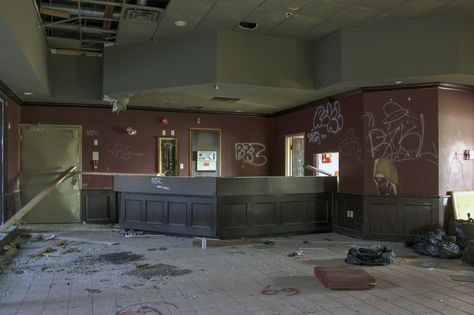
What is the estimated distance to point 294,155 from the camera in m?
9.88

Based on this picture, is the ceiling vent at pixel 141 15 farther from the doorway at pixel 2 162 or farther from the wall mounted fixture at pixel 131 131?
the wall mounted fixture at pixel 131 131

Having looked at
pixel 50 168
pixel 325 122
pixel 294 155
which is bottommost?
pixel 50 168

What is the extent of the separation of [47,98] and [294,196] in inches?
204

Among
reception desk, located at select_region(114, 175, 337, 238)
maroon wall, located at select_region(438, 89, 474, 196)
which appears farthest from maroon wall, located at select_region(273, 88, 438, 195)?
reception desk, located at select_region(114, 175, 337, 238)

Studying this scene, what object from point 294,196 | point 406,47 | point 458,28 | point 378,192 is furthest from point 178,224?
point 458,28

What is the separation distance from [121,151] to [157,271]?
482 centimetres

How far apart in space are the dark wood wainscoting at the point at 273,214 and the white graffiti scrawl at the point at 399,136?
139cm

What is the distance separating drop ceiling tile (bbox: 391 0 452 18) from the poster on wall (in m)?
5.21

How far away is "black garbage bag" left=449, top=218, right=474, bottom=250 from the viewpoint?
5895mm

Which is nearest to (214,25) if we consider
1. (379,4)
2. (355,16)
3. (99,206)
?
(355,16)

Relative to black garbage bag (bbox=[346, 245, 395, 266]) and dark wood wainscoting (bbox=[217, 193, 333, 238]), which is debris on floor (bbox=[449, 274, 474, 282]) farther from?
dark wood wainscoting (bbox=[217, 193, 333, 238])

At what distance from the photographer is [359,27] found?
251 inches

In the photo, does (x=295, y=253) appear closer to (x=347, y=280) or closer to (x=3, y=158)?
(x=347, y=280)

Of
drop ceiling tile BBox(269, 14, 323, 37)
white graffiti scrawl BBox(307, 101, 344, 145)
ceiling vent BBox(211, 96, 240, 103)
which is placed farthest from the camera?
ceiling vent BBox(211, 96, 240, 103)
